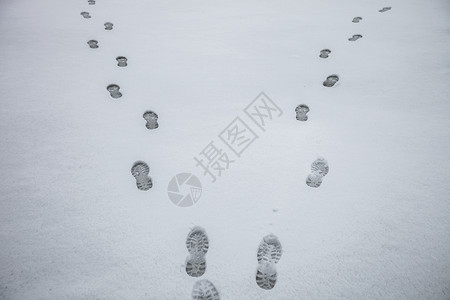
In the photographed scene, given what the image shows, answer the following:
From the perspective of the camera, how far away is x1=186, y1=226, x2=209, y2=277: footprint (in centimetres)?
102

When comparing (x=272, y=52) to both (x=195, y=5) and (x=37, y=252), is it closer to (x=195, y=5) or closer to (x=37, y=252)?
(x=195, y=5)

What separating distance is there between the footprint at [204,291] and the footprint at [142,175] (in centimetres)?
52

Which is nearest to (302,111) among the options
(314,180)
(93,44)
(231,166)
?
(314,180)

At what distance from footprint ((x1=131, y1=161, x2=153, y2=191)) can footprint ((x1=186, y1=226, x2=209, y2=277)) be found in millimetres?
339

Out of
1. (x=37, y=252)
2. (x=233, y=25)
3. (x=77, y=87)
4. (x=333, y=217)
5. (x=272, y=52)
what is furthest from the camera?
(x=233, y=25)

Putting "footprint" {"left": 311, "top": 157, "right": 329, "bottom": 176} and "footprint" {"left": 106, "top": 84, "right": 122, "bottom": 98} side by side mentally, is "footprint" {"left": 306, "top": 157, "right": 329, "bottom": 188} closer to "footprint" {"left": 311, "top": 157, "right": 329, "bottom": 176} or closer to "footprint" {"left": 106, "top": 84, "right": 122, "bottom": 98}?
"footprint" {"left": 311, "top": 157, "right": 329, "bottom": 176}


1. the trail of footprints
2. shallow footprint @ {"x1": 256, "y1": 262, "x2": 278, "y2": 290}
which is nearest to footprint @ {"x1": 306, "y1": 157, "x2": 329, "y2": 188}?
the trail of footprints

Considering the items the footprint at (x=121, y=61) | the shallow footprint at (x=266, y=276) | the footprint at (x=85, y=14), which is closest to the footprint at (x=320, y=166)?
the shallow footprint at (x=266, y=276)

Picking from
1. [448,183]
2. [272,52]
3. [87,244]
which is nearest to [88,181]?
[87,244]

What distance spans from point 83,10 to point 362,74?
262 cm

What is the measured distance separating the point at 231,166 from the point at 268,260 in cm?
52

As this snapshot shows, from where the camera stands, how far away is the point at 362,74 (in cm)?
180

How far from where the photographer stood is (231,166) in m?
1.36

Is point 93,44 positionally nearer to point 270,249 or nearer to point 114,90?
point 114,90
